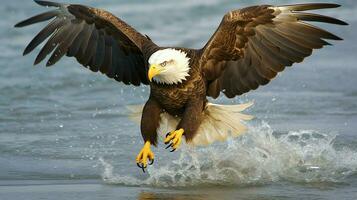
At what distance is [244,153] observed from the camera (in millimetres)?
7535

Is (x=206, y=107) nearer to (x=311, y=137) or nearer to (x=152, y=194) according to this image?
(x=311, y=137)

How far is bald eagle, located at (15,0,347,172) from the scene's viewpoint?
724 cm

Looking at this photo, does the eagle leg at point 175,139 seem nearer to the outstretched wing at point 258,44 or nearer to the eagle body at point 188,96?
the eagle body at point 188,96

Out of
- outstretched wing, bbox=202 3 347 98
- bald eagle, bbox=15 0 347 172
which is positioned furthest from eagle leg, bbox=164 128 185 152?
outstretched wing, bbox=202 3 347 98

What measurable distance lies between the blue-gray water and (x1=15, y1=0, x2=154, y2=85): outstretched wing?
2.18 feet


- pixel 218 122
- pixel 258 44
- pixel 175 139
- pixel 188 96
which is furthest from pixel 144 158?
pixel 258 44

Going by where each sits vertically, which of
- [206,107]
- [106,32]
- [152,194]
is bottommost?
[152,194]

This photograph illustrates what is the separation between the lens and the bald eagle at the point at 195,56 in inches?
285

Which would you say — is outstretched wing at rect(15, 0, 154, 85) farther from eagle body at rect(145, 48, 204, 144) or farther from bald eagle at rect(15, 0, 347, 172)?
eagle body at rect(145, 48, 204, 144)

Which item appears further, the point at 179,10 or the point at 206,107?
the point at 179,10

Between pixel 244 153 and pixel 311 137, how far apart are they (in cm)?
72

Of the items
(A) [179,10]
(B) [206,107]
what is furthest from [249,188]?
(A) [179,10]

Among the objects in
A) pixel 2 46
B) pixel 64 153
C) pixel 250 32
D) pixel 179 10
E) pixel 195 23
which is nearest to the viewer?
pixel 250 32

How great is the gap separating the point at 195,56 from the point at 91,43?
1128mm
